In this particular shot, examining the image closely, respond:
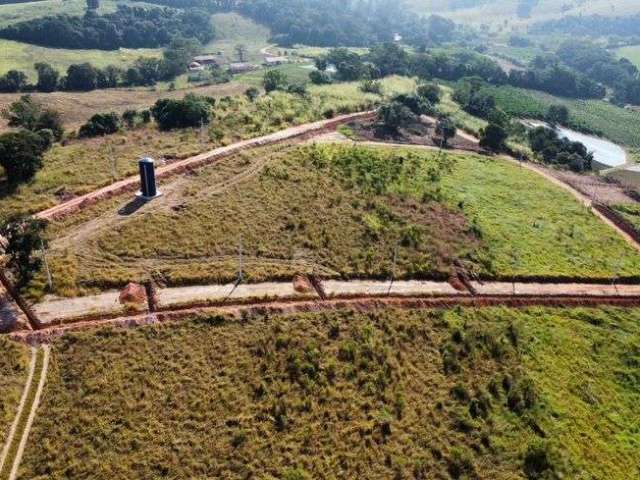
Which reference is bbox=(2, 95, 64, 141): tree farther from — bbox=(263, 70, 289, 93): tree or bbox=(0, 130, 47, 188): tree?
bbox=(263, 70, 289, 93): tree

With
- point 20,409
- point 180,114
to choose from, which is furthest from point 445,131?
point 20,409

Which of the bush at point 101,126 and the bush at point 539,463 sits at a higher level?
the bush at point 101,126

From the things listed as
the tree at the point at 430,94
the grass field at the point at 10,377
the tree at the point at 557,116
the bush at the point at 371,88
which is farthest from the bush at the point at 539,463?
the tree at the point at 557,116

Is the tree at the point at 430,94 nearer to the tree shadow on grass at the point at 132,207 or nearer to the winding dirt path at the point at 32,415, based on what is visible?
the tree shadow on grass at the point at 132,207

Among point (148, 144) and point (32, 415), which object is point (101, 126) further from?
point (32, 415)

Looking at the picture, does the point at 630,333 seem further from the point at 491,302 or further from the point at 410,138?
the point at 410,138

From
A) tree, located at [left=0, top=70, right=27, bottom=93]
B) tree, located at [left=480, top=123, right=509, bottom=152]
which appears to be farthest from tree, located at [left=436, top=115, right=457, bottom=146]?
tree, located at [left=0, top=70, right=27, bottom=93]
